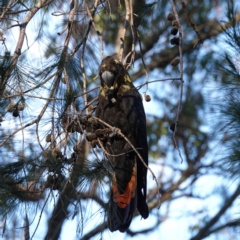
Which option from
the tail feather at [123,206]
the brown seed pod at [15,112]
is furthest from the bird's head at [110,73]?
the brown seed pod at [15,112]

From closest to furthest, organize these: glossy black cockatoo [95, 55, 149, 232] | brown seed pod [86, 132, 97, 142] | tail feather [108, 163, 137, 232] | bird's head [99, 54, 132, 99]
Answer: brown seed pod [86, 132, 97, 142]
tail feather [108, 163, 137, 232]
glossy black cockatoo [95, 55, 149, 232]
bird's head [99, 54, 132, 99]

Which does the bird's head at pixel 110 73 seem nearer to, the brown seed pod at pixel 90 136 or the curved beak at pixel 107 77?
the curved beak at pixel 107 77

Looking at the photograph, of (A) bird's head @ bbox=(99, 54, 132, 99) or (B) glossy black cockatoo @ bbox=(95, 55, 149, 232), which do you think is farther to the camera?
(A) bird's head @ bbox=(99, 54, 132, 99)

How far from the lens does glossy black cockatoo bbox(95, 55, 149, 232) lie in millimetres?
2598

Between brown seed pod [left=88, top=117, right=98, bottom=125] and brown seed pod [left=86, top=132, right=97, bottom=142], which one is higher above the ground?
brown seed pod [left=88, top=117, right=98, bottom=125]

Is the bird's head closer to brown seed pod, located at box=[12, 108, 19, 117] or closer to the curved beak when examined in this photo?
the curved beak

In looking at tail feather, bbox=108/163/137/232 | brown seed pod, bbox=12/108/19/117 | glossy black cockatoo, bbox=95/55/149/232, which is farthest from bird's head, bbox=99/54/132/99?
brown seed pod, bbox=12/108/19/117

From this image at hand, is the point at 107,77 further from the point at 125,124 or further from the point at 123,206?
the point at 123,206

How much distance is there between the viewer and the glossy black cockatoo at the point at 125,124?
2598mm

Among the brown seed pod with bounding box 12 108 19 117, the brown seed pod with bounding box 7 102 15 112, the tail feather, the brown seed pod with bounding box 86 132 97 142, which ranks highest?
the brown seed pod with bounding box 7 102 15 112

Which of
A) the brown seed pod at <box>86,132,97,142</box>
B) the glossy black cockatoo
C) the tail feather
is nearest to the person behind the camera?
the brown seed pod at <box>86,132,97,142</box>

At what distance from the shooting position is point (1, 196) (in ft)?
6.35

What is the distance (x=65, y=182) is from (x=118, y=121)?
2.89ft

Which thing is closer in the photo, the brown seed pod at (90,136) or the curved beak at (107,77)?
the brown seed pod at (90,136)
